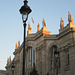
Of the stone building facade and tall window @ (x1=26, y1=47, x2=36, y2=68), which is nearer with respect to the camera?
the stone building facade

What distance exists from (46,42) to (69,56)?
9.89 meters

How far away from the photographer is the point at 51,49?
150 feet

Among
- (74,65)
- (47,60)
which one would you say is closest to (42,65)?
(47,60)

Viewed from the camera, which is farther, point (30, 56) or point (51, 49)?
point (30, 56)

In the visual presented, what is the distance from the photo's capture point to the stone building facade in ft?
122

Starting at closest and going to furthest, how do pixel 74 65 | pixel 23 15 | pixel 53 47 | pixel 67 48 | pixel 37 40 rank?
pixel 23 15 < pixel 74 65 < pixel 67 48 < pixel 53 47 < pixel 37 40

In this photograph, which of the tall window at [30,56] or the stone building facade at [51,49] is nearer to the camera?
the stone building facade at [51,49]

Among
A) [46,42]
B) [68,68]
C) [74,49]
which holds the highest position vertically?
[46,42]

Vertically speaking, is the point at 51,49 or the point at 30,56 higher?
the point at 51,49

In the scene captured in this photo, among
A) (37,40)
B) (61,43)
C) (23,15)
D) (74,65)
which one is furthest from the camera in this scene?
(37,40)

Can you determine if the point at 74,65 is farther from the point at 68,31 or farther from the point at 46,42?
the point at 46,42

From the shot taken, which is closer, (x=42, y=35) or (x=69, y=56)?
(x=69, y=56)

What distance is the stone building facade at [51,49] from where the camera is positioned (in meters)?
37.2

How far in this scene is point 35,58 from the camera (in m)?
51.3
